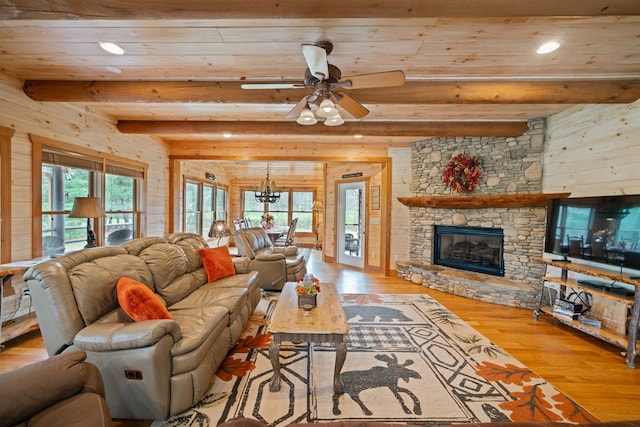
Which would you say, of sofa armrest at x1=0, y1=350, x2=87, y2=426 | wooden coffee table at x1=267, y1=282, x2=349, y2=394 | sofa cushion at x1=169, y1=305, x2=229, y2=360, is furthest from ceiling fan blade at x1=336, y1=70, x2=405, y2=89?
sofa armrest at x1=0, y1=350, x2=87, y2=426

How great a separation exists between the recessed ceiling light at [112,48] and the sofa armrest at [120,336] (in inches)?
88.4

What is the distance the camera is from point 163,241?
297 cm

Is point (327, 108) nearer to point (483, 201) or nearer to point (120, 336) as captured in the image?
point (120, 336)

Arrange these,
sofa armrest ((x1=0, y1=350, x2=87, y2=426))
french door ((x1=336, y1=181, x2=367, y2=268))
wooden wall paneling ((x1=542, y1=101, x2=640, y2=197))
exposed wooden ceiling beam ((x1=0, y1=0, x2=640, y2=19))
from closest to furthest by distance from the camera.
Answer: sofa armrest ((x1=0, y1=350, x2=87, y2=426)) → exposed wooden ceiling beam ((x1=0, y1=0, x2=640, y2=19)) → wooden wall paneling ((x1=542, y1=101, x2=640, y2=197)) → french door ((x1=336, y1=181, x2=367, y2=268))

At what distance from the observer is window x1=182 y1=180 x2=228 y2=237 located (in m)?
6.83

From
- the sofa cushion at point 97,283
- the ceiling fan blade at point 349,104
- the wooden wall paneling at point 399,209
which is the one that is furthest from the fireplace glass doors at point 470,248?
the sofa cushion at point 97,283

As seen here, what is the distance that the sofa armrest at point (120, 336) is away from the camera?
5.43ft

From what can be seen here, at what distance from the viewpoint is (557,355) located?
268cm

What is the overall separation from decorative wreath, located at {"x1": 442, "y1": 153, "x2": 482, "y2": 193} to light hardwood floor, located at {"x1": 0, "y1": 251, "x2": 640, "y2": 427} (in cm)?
195

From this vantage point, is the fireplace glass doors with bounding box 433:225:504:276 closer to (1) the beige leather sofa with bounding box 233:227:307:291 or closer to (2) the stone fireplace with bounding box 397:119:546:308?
(2) the stone fireplace with bounding box 397:119:546:308

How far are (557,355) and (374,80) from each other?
323 cm

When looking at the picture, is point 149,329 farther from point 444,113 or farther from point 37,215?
point 444,113

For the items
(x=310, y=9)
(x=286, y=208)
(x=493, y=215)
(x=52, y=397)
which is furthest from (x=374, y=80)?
(x=286, y=208)

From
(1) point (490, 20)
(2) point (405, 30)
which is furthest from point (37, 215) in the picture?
(1) point (490, 20)
